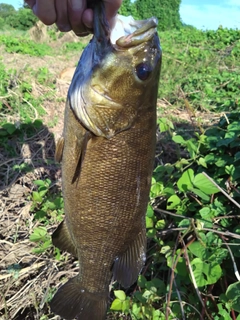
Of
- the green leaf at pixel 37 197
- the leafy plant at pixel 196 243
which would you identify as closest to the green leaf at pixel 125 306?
the leafy plant at pixel 196 243

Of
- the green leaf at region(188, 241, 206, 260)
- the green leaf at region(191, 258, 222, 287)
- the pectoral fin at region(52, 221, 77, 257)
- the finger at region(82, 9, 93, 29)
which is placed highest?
the finger at region(82, 9, 93, 29)

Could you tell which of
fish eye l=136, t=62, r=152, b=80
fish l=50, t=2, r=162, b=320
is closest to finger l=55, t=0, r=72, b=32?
fish l=50, t=2, r=162, b=320

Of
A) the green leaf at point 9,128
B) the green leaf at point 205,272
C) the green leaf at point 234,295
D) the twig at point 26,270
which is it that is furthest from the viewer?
the green leaf at point 9,128

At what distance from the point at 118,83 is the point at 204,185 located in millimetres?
1285

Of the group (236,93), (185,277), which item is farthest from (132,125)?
(236,93)

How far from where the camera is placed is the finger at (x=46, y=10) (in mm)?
1564

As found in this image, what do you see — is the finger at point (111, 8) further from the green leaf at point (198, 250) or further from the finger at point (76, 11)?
Result: the green leaf at point (198, 250)

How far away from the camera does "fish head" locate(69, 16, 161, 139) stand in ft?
5.32

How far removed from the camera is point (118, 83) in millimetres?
1653

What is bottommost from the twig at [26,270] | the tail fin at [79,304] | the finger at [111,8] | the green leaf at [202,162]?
the twig at [26,270]

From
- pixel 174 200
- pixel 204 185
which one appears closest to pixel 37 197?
pixel 174 200

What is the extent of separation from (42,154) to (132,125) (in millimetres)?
3192

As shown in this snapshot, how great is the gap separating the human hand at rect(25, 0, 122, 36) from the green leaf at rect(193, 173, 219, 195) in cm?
142

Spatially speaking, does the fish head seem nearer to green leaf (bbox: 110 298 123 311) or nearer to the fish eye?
the fish eye
